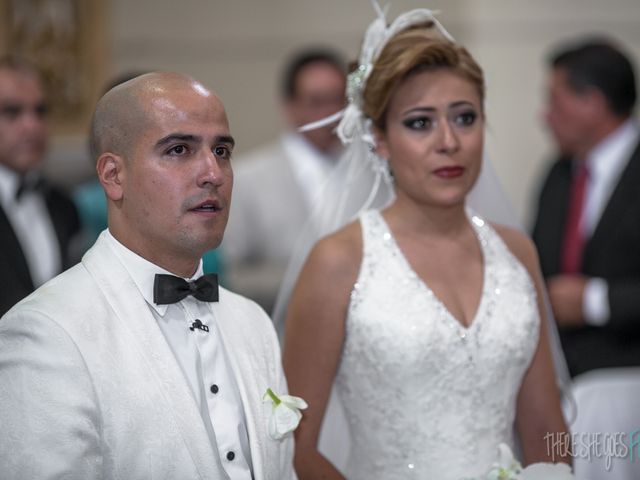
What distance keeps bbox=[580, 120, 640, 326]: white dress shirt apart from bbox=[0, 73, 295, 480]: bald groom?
7.54 feet

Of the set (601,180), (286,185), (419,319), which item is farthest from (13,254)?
(601,180)

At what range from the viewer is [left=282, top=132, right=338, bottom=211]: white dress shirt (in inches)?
208

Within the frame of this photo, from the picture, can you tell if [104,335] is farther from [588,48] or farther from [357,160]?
[588,48]

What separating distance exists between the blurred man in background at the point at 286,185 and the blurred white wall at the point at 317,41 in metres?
1.42

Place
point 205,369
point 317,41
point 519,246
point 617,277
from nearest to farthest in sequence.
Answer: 1. point 205,369
2. point 519,246
3. point 617,277
4. point 317,41

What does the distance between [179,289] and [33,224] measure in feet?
7.86

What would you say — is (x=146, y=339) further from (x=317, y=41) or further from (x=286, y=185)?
(x=317, y=41)

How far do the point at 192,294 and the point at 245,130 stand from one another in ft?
16.2

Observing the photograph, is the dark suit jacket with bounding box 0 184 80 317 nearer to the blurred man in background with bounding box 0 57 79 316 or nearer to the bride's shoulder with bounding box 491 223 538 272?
the blurred man in background with bounding box 0 57 79 316

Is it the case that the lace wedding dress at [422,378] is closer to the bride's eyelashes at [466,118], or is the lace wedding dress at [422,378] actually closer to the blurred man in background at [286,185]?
the bride's eyelashes at [466,118]

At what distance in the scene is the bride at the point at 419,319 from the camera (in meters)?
2.64

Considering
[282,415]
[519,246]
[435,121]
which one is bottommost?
[282,415]

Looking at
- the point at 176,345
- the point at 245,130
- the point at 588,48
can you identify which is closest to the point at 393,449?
the point at 176,345

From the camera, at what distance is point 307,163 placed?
5332 mm
